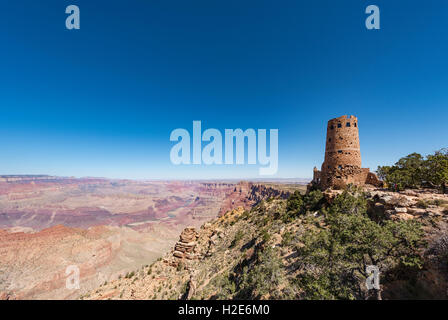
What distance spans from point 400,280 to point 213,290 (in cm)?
1363

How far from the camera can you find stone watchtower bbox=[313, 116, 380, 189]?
68.4ft

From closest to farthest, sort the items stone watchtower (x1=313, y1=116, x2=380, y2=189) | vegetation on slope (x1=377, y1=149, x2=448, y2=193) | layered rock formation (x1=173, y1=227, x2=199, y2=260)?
1. vegetation on slope (x1=377, y1=149, x2=448, y2=193)
2. stone watchtower (x1=313, y1=116, x2=380, y2=189)
3. layered rock formation (x1=173, y1=227, x2=199, y2=260)

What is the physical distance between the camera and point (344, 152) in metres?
21.0

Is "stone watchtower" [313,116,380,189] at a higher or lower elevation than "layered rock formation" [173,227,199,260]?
higher

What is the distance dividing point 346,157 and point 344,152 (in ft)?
2.25

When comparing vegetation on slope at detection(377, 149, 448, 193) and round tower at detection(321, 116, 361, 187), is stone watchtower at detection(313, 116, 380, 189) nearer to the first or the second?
round tower at detection(321, 116, 361, 187)

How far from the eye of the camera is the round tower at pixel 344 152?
20844mm

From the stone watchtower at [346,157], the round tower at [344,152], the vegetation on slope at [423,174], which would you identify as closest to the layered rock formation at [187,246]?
the stone watchtower at [346,157]

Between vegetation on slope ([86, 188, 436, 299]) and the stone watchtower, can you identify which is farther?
the stone watchtower

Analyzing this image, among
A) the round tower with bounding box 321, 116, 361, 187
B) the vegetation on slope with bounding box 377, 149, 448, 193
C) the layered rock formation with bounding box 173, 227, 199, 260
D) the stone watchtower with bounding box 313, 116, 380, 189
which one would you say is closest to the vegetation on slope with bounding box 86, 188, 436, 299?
the layered rock formation with bounding box 173, 227, 199, 260

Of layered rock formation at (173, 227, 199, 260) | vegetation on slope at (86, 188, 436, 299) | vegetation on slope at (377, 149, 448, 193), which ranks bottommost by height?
layered rock formation at (173, 227, 199, 260)

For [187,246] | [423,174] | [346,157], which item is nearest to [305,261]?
[346,157]

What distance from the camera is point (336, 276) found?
365 inches
